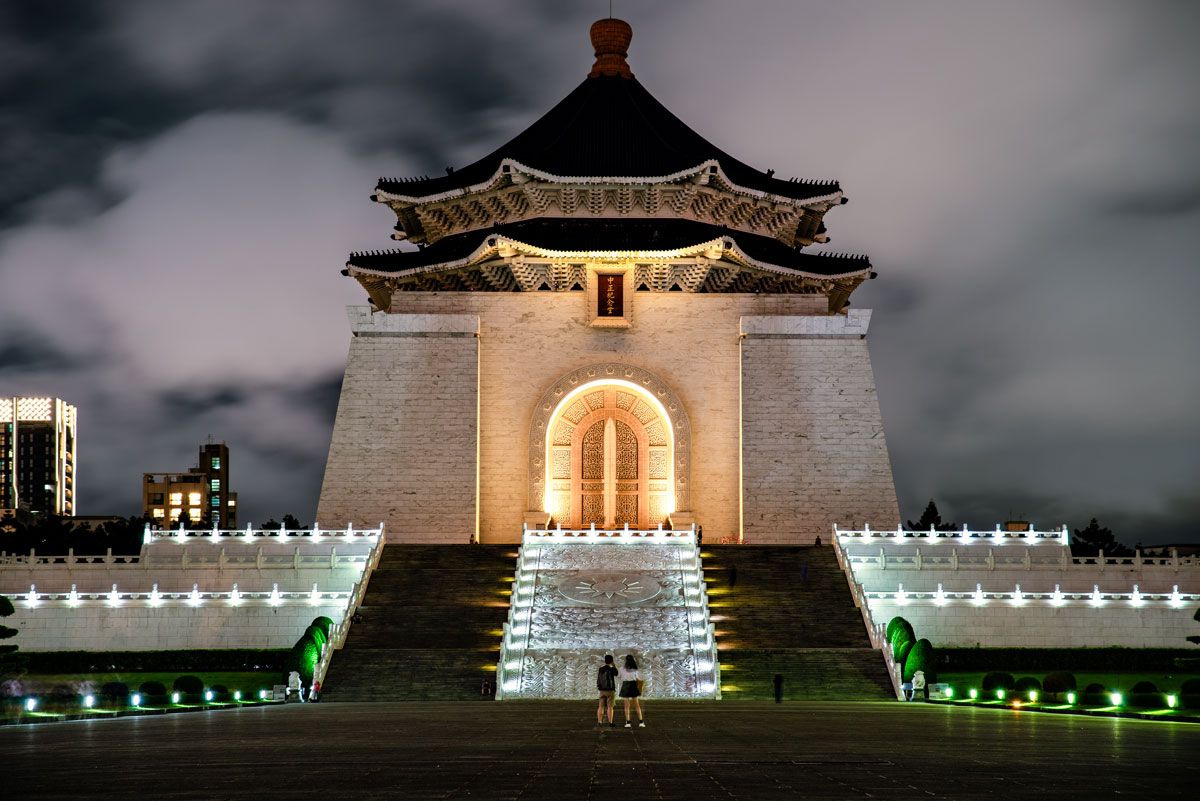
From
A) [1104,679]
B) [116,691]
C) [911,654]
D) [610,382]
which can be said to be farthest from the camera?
[610,382]

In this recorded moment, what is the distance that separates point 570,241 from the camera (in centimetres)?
3706

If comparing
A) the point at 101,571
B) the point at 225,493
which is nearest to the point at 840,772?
the point at 101,571

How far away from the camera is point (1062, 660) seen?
26.2 meters

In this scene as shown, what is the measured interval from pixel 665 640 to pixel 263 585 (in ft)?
29.7

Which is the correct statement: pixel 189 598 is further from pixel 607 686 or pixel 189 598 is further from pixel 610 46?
pixel 610 46

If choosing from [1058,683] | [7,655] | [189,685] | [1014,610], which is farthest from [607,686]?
[1014,610]

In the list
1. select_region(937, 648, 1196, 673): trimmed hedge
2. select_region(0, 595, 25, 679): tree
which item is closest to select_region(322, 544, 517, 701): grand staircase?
select_region(0, 595, 25, 679): tree

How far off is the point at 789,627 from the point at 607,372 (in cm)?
1276

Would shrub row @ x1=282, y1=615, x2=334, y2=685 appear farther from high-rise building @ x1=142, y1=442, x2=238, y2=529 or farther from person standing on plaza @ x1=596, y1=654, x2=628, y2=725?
high-rise building @ x1=142, y1=442, x2=238, y2=529

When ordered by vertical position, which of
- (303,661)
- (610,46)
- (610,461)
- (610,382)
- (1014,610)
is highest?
(610,46)

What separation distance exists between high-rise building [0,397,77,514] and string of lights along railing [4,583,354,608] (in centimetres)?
8706

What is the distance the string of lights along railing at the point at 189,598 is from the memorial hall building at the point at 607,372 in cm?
856

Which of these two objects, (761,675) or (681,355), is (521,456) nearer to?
(681,355)

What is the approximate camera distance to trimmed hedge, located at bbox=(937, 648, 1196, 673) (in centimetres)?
2602
